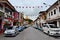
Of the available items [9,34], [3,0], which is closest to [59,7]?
[3,0]

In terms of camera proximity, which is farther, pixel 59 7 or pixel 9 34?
pixel 59 7

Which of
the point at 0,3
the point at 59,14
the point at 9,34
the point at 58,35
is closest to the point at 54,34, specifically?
the point at 58,35

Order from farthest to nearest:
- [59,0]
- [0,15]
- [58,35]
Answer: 1. [59,0]
2. [0,15]
3. [58,35]

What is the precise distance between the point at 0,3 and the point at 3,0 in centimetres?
109

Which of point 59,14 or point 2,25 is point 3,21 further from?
point 59,14

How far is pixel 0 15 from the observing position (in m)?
35.8

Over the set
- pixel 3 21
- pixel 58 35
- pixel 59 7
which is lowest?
pixel 58 35

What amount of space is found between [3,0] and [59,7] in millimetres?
13595

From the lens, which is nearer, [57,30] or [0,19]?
[57,30]

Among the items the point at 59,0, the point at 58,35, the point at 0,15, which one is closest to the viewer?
the point at 58,35

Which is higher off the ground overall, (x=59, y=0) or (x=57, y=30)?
(x=59, y=0)

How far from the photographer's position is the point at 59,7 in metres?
39.7

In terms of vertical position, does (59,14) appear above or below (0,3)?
below

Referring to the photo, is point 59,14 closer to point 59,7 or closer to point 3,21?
point 59,7
